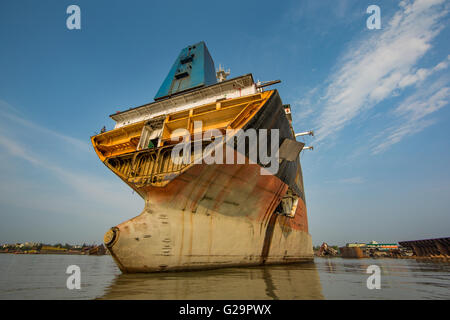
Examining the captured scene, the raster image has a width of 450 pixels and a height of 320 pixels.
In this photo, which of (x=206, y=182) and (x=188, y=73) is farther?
(x=188, y=73)

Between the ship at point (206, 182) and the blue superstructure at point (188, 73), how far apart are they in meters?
4.51

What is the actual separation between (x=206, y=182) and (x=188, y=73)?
12.4 meters

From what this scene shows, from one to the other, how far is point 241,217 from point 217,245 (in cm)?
161

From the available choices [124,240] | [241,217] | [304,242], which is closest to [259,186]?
[241,217]

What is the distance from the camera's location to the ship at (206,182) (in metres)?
6.52

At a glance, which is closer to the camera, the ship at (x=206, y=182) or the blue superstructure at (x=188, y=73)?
the ship at (x=206, y=182)

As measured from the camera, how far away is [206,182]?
7.13 m

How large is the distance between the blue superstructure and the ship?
4511 mm

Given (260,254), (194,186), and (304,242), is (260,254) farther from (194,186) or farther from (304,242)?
(304,242)

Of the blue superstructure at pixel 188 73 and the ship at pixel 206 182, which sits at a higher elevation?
the blue superstructure at pixel 188 73

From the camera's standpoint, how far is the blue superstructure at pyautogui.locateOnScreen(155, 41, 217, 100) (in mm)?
15078

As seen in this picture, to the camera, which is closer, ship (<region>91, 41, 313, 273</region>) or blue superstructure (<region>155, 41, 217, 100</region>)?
ship (<region>91, 41, 313, 273</region>)

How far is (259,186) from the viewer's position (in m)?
8.62

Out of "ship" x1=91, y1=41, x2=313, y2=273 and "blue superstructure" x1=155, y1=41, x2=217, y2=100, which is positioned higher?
"blue superstructure" x1=155, y1=41, x2=217, y2=100
